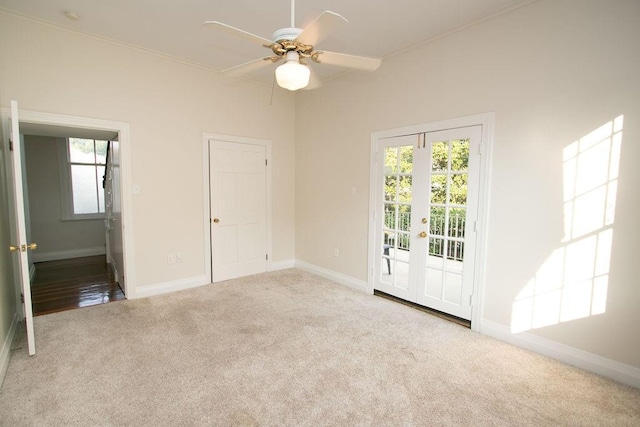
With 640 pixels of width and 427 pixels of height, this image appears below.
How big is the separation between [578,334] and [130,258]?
4.62 meters

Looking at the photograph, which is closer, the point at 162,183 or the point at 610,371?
the point at 610,371

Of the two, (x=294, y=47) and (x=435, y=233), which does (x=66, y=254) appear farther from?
(x=435, y=233)

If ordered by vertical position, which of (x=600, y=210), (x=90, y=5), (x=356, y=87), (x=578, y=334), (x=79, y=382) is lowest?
(x=79, y=382)

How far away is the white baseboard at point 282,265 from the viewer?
511cm

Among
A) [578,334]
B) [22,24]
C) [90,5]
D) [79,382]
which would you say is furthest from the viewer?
[22,24]

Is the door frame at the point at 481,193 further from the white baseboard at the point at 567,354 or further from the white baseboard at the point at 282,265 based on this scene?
the white baseboard at the point at 282,265

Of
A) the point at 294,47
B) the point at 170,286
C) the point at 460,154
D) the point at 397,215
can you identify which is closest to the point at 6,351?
the point at 170,286

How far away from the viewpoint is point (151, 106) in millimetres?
3781

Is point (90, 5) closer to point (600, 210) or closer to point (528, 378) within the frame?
point (600, 210)

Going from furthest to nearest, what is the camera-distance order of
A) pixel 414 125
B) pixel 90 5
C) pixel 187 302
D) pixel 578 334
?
pixel 187 302 < pixel 414 125 < pixel 90 5 < pixel 578 334

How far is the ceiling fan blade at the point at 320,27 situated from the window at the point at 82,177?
6186 millimetres

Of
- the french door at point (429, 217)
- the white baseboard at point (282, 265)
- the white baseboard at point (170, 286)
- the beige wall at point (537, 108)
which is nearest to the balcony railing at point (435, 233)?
the french door at point (429, 217)

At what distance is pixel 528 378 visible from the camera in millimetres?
2277

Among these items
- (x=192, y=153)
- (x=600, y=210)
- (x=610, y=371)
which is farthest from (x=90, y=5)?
(x=610, y=371)
